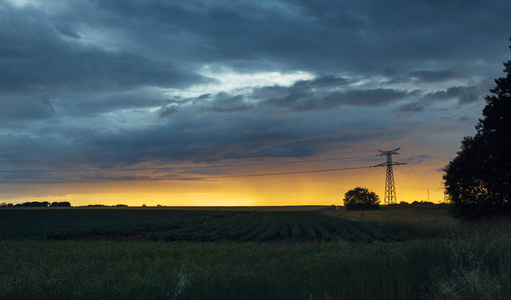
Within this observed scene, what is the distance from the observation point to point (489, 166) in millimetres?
32875

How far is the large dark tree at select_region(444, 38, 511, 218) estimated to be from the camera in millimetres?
32375

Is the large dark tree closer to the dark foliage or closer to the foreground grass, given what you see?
the foreground grass

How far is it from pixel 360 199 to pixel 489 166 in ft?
205

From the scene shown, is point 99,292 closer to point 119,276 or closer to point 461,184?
point 119,276

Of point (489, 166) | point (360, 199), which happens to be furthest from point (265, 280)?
point (360, 199)

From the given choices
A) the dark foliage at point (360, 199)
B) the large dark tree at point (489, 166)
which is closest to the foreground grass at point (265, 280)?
the large dark tree at point (489, 166)

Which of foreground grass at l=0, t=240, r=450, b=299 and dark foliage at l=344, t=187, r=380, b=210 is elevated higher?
dark foliage at l=344, t=187, r=380, b=210

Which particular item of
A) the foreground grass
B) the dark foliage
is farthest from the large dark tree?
the dark foliage

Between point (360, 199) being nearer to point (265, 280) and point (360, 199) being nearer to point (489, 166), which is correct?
point (489, 166)

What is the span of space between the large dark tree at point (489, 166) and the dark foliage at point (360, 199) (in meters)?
56.7

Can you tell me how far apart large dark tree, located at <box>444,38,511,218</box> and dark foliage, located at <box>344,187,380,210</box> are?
186 ft

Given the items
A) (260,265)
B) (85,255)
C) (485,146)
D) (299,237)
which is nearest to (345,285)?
(260,265)

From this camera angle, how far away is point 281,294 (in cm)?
911

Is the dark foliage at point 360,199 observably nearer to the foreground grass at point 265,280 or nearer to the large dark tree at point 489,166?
the large dark tree at point 489,166
